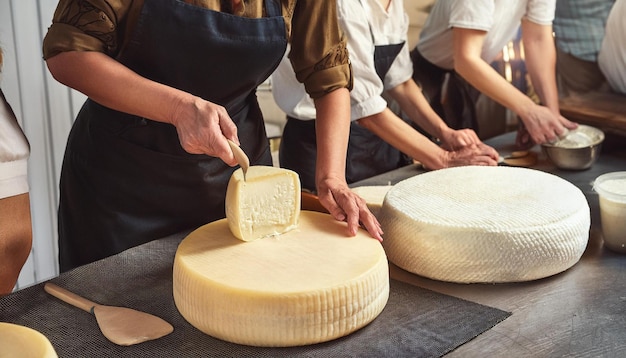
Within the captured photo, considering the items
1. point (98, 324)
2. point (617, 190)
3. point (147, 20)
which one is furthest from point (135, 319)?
point (617, 190)

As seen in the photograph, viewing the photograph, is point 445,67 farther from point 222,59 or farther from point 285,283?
point 285,283

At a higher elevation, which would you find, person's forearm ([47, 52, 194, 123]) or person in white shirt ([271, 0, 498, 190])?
person's forearm ([47, 52, 194, 123])

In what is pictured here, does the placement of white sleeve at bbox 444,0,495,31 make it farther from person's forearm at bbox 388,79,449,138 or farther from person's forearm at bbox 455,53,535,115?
person's forearm at bbox 388,79,449,138

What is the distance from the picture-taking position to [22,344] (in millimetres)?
1018

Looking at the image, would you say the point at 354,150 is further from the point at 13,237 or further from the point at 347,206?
the point at 13,237

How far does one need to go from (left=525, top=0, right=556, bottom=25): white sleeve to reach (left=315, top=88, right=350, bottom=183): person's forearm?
134 cm

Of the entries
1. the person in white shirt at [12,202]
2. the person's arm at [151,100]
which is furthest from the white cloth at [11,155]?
the person's arm at [151,100]

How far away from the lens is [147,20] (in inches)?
61.0

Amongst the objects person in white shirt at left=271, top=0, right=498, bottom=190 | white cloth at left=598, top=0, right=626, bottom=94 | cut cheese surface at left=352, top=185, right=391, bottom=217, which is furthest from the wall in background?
white cloth at left=598, top=0, right=626, bottom=94

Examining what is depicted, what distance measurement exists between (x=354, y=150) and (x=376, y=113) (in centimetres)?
26

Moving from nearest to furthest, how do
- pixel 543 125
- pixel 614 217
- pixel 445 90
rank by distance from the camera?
pixel 614 217
pixel 543 125
pixel 445 90

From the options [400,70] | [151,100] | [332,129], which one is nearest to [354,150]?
[400,70]

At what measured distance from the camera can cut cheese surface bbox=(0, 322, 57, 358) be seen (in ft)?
3.27

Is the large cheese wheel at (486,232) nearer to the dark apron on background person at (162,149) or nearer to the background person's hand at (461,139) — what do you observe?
the dark apron on background person at (162,149)
